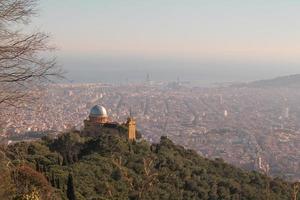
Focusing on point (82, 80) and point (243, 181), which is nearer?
point (243, 181)

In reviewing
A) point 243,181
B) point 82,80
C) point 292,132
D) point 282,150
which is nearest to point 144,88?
point 82,80

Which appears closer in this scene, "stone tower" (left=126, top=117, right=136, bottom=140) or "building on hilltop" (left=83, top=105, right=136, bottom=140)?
"stone tower" (left=126, top=117, right=136, bottom=140)

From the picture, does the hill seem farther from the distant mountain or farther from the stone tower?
the distant mountain

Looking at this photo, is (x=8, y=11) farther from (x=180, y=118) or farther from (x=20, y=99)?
(x=180, y=118)

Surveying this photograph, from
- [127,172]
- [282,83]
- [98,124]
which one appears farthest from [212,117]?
[127,172]

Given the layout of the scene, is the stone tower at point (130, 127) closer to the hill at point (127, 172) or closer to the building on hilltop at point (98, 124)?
the building on hilltop at point (98, 124)

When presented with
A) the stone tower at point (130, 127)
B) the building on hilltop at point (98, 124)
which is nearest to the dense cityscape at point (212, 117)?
the building on hilltop at point (98, 124)

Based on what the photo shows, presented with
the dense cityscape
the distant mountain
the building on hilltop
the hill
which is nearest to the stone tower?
the building on hilltop
